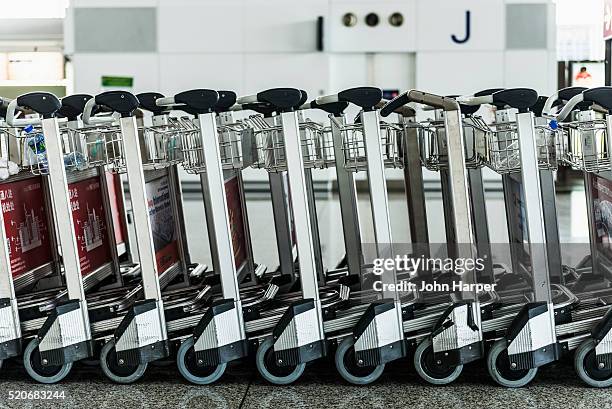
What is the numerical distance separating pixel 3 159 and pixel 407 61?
9708 millimetres

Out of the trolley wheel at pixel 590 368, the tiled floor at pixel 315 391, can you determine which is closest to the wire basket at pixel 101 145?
the tiled floor at pixel 315 391

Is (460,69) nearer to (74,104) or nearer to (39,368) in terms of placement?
(74,104)

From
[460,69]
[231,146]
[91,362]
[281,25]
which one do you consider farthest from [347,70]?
[91,362]

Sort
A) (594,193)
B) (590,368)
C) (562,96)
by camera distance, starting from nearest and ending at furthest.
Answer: (590,368) < (594,193) < (562,96)

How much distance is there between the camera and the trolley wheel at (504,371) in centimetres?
368

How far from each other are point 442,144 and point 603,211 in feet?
2.49

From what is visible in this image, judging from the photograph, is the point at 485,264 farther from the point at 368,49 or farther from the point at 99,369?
the point at 368,49

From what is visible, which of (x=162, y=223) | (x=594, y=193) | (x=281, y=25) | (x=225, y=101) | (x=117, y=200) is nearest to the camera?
(x=225, y=101)

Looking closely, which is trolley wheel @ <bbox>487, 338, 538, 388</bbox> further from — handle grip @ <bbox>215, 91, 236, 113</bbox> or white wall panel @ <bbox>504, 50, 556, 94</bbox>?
white wall panel @ <bbox>504, 50, 556, 94</bbox>

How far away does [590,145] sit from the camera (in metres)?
3.84

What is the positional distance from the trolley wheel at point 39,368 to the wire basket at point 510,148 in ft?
6.13

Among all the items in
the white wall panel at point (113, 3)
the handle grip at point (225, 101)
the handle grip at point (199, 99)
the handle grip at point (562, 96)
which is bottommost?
the handle grip at point (562, 96)

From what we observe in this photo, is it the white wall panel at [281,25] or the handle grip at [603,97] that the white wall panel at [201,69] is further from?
the handle grip at [603,97]

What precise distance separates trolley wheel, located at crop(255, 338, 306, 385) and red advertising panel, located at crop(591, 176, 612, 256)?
148 centimetres
